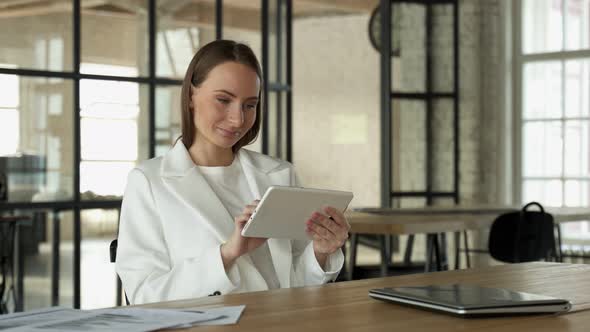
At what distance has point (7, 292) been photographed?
4.28 metres

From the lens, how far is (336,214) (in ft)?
6.29

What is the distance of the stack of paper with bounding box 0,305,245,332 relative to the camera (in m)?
1.24

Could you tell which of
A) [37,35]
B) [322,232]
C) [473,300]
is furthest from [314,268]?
[37,35]

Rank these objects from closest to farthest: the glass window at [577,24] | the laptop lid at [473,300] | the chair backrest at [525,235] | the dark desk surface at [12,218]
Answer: the laptop lid at [473,300] < the dark desk surface at [12,218] < the chair backrest at [525,235] < the glass window at [577,24]

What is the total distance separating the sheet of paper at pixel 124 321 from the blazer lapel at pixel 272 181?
2.50 ft

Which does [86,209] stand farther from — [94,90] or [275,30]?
[275,30]

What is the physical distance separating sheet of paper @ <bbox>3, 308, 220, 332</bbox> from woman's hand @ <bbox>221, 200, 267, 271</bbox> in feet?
1.54

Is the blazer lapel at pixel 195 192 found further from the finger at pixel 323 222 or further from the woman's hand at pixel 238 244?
the finger at pixel 323 222

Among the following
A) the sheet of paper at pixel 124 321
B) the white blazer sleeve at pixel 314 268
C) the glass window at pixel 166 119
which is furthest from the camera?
the glass window at pixel 166 119

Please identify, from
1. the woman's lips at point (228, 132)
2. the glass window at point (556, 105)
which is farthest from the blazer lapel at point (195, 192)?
the glass window at point (556, 105)

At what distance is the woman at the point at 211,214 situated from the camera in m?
1.97

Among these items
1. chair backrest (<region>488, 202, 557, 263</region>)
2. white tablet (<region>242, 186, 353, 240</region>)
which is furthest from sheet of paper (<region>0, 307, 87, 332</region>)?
chair backrest (<region>488, 202, 557, 263</region>)

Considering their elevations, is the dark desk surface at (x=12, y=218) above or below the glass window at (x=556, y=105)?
below

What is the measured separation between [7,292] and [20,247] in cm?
23
